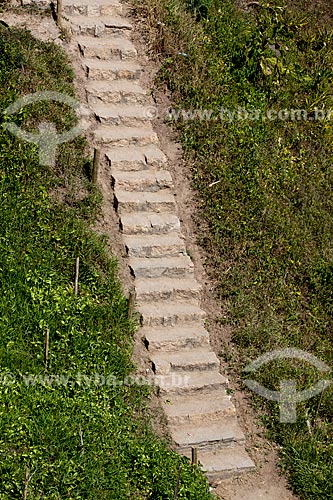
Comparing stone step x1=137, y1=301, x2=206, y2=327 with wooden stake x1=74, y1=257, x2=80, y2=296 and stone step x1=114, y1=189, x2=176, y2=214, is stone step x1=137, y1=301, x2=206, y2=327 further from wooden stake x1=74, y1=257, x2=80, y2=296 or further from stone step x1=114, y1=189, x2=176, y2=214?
stone step x1=114, y1=189, x2=176, y2=214

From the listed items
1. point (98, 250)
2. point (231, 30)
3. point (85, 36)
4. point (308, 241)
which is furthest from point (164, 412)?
point (231, 30)

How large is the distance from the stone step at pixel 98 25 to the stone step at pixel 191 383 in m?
5.56

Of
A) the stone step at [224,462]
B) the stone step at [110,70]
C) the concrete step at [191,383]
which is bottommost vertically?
the stone step at [224,462]

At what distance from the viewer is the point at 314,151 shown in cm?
1421

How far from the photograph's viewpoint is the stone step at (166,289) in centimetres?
1152

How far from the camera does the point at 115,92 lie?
13195 mm

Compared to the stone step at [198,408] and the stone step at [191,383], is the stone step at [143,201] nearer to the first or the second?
the stone step at [191,383]

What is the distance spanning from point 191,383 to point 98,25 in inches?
229

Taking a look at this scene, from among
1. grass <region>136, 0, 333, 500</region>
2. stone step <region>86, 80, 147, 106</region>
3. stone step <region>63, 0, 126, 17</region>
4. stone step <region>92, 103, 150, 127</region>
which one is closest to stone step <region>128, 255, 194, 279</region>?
grass <region>136, 0, 333, 500</region>

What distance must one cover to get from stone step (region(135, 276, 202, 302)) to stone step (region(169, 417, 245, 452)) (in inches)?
66.4

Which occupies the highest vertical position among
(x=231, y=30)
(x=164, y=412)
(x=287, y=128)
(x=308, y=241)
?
(x=231, y=30)

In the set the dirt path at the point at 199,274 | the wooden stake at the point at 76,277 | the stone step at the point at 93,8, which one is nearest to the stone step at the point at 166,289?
the dirt path at the point at 199,274

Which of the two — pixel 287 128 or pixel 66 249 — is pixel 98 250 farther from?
pixel 287 128

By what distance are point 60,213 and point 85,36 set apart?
135 inches
